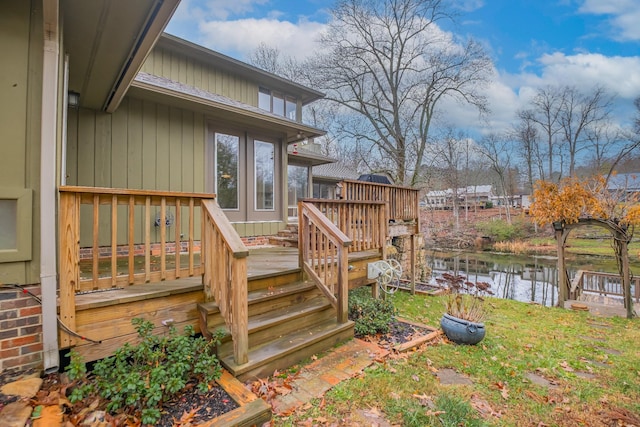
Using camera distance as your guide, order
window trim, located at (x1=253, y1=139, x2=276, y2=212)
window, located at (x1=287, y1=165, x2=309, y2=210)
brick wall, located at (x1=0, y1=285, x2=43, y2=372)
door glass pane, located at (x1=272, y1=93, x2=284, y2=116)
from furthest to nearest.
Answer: window, located at (x1=287, y1=165, x2=309, y2=210) < door glass pane, located at (x1=272, y1=93, x2=284, y2=116) < window trim, located at (x1=253, y1=139, x2=276, y2=212) < brick wall, located at (x1=0, y1=285, x2=43, y2=372)

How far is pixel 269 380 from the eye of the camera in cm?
290

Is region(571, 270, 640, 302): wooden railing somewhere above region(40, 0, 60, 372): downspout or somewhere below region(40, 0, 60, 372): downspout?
below

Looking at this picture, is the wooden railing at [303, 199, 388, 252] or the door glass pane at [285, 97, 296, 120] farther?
the door glass pane at [285, 97, 296, 120]

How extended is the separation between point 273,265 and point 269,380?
181cm

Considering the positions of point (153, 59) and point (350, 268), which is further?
point (153, 59)

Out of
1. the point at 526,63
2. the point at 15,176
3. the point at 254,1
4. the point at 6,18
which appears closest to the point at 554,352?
the point at 15,176

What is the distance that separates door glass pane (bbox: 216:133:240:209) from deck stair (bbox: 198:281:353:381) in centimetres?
314

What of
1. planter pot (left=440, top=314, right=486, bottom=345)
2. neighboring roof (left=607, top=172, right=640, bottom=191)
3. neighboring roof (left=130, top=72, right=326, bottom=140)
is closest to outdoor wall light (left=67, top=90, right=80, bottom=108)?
neighboring roof (left=130, top=72, right=326, bottom=140)

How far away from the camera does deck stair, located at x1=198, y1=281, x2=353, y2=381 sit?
2.93 m

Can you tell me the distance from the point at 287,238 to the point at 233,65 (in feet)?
15.8

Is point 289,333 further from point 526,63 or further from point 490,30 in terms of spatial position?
point 526,63

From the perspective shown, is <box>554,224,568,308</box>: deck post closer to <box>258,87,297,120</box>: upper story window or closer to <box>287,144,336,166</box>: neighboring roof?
<box>287,144,336,166</box>: neighboring roof

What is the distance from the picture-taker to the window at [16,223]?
2244 millimetres

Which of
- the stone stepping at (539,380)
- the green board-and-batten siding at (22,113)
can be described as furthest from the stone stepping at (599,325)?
the green board-and-batten siding at (22,113)
